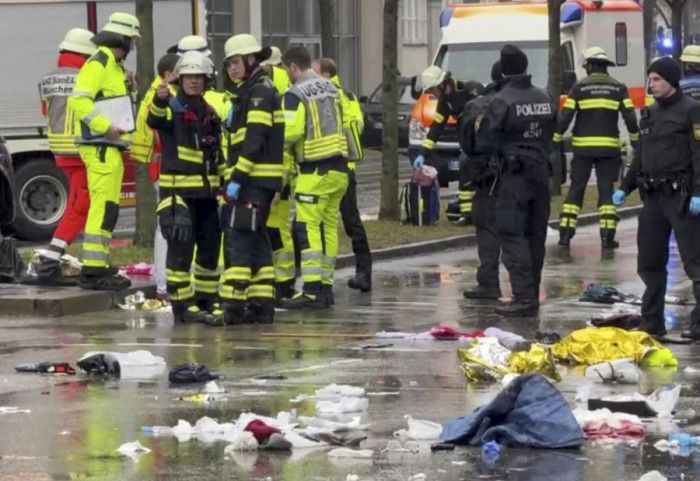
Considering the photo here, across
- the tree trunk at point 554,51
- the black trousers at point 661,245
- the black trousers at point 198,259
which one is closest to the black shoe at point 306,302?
the black trousers at point 198,259

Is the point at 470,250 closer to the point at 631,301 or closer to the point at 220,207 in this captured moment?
the point at 631,301

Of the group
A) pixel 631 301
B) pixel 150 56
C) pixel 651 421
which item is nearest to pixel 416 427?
pixel 651 421

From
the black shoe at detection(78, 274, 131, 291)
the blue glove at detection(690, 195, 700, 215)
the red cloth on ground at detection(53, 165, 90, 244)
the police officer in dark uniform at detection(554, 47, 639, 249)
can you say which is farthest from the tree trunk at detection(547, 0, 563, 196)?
the blue glove at detection(690, 195, 700, 215)

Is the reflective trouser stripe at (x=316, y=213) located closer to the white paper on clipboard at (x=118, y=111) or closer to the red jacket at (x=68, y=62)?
the white paper on clipboard at (x=118, y=111)

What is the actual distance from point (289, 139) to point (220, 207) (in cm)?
85

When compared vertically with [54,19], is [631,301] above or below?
below

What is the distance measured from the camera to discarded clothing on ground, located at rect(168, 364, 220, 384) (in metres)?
9.99

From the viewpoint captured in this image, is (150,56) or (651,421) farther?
(150,56)

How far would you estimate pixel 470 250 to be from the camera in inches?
756

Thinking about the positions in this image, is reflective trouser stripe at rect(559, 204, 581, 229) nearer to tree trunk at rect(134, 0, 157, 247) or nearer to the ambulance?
tree trunk at rect(134, 0, 157, 247)

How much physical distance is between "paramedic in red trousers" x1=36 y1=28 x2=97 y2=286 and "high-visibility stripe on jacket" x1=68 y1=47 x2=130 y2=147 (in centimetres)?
39

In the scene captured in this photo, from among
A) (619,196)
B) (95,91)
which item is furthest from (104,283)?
(619,196)

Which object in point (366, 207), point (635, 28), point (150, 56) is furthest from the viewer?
point (635, 28)

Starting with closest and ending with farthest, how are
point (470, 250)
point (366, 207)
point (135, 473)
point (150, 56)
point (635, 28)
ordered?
point (135, 473)
point (150, 56)
point (470, 250)
point (366, 207)
point (635, 28)
